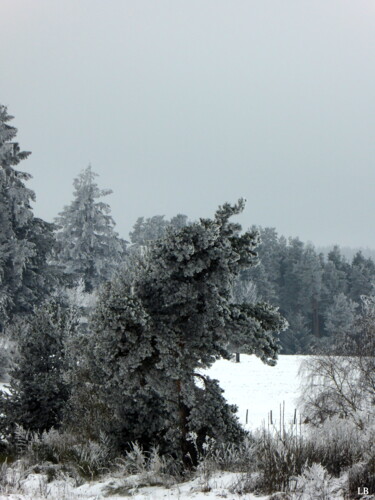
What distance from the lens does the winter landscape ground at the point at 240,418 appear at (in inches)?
328

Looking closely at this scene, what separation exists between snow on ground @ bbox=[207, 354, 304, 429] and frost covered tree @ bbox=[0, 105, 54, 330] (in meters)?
13.4

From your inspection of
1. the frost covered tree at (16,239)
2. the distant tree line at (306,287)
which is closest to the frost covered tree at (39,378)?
the frost covered tree at (16,239)

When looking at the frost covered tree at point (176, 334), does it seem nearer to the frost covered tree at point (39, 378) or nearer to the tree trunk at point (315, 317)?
the frost covered tree at point (39, 378)

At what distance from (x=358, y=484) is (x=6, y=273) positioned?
2893 centimetres

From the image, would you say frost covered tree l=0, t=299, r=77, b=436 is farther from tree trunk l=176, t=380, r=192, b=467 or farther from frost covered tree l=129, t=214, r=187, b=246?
frost covered tree l=129, t=214, r=187, b=246

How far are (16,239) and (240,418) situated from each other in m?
16.4

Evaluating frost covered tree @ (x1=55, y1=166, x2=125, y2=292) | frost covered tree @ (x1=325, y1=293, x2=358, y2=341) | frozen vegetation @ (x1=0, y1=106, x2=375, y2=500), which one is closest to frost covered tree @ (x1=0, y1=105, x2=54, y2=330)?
frost covered tree @ (x1=55, y1=166, x2=125, y2=292)

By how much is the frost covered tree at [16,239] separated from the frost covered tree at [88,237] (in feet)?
34.0

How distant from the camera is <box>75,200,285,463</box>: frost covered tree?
1100 centimetres

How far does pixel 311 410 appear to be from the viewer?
24188 mm

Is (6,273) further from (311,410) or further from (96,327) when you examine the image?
(96,327)

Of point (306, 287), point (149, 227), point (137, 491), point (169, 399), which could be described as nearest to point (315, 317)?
point (306, 287)

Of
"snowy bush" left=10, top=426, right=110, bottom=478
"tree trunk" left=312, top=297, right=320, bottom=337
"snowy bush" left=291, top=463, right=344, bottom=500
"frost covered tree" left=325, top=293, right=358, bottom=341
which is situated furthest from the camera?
"tree trunk" left=312, top=297, right=320, bottom=337

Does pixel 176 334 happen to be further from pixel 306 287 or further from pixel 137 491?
pixel 306 287
